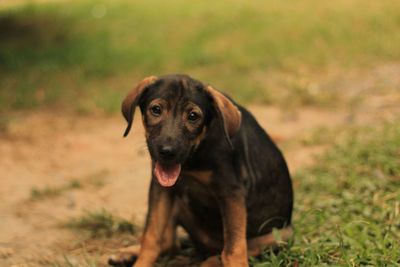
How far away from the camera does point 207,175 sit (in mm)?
3893

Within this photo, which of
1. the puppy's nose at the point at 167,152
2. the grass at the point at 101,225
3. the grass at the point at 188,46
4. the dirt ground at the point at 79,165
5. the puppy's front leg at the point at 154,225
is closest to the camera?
the puppy's nose at the point at 167,152

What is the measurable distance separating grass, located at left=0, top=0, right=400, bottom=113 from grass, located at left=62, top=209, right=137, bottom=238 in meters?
3.98

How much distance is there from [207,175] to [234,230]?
378mm

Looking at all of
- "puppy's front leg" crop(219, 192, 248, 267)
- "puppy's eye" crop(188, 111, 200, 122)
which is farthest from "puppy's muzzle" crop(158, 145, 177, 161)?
"puppy's front leg" crop(219, 192, 248, 267)

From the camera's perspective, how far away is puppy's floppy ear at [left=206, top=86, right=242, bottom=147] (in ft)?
12.5

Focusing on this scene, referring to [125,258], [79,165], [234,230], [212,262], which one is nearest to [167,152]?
[234,230]

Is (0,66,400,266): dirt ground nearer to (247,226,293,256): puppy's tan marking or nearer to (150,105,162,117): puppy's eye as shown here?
(247,226,293,256): puppy's tan marking

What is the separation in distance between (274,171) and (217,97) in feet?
2.75

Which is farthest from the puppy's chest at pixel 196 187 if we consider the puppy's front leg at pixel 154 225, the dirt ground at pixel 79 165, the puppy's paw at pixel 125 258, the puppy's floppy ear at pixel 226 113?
the dirt ground at pixel 79 165

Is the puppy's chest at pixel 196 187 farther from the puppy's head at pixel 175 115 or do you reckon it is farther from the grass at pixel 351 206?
the grass at pixel 351 206

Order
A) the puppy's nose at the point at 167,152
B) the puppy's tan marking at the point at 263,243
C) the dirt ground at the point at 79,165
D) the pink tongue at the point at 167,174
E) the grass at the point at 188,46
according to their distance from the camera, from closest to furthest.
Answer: the puppy's nose at the point at 167,152 < the pink tongue at the point at 167,174 < the puppy's tan marking at the point at 263,243 < the dirt ground at the point at 79,165 < the grass at the point at 188,46

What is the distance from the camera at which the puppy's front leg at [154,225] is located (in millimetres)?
4094

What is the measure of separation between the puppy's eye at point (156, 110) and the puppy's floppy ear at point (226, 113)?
13.2 inches

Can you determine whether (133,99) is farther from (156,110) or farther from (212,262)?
(212,262)
